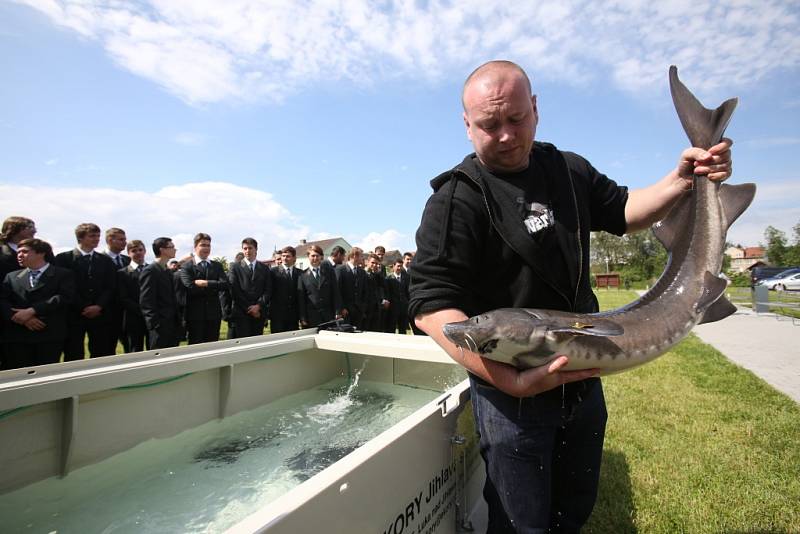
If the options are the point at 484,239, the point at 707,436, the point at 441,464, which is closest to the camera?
the point at 484,239

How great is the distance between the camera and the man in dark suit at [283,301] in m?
8.97

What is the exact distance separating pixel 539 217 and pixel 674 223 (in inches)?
34.7

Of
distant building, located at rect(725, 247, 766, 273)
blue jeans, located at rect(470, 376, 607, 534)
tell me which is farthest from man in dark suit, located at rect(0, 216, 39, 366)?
distant building, located at rect(725, 247, 766, 273)

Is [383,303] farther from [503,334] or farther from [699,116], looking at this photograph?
[503,334]

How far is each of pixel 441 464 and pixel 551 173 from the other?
1690 millimetres

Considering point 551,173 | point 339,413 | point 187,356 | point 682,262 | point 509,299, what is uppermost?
point 551,173

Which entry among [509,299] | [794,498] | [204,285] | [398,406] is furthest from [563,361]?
[204,285]

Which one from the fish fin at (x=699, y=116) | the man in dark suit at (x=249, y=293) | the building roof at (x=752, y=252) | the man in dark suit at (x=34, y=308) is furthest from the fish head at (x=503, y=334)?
the building roof at (x=752, y=252)

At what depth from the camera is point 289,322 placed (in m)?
9.17

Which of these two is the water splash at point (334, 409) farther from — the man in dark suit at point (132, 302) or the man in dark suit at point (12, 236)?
the man in dark suit at point (12, 236)

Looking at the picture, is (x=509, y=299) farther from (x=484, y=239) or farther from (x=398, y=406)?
(x=398, y=406)

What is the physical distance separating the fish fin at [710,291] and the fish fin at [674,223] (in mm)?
256

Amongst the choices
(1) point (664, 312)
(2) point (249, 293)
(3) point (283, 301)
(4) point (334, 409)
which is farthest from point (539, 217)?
(3) point (283, 301)

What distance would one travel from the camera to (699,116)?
2.08 meters
